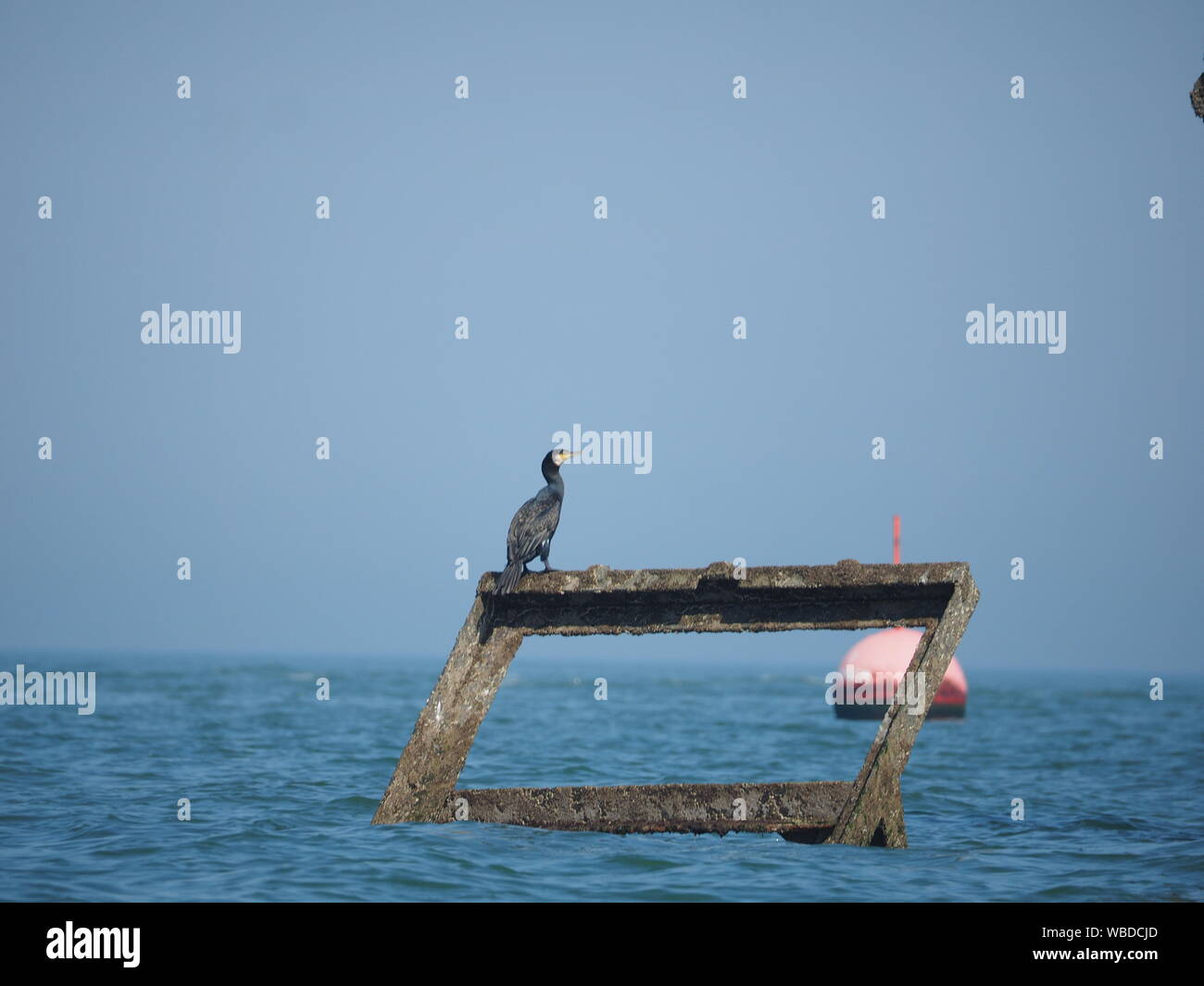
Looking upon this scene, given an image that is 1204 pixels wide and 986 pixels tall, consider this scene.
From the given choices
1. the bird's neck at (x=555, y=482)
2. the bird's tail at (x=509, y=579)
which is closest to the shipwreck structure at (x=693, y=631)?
the bird's tail at (x=509, y=579)

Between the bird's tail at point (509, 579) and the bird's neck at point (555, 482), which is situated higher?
the bird's neck at point (555, 482)

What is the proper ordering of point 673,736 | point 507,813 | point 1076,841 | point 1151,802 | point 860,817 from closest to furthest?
point 860,817, point 507,813, point 1076,841, point 1151,802, point 673,736

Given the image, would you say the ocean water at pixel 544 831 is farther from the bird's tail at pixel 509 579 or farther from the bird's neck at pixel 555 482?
the bird's neck at pixel 555 482

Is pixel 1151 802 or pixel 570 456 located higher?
pixel 570 456

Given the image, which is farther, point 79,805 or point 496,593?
point 79,805

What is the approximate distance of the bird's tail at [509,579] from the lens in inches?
508

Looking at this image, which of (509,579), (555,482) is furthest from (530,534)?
(555,482)

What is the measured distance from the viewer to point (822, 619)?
1288 centimetres

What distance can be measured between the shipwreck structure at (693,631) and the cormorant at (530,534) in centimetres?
25

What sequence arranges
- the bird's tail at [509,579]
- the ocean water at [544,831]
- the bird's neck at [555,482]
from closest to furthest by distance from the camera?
the ocean water at [544,831] → the bird's tail at [509,579] → the bird's neck at [555,482]

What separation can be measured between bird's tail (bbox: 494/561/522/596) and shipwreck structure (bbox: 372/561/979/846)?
0.22 metres
